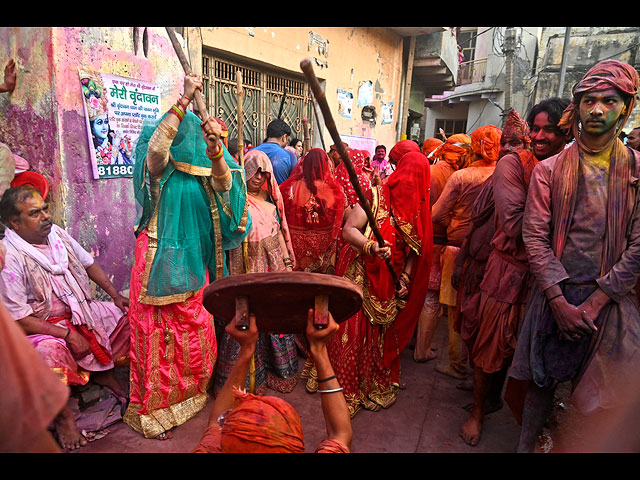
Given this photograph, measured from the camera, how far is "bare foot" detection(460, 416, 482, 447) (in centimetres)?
294

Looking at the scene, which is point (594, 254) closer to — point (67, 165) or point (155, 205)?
point (155, 205)

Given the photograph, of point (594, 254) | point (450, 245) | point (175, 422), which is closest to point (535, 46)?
point (450, 245)

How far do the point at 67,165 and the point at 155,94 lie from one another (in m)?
1.35

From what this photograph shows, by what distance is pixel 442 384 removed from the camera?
381cm

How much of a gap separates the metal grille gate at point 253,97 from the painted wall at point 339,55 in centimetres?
23

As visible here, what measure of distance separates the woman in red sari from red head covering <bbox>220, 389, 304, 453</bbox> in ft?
5.41

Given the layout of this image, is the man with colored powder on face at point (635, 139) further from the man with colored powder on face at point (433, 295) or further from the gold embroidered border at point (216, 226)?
the gold embroidered border at point (216, 226)

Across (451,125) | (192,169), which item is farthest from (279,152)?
(451,125)

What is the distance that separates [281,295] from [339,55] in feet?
26.2

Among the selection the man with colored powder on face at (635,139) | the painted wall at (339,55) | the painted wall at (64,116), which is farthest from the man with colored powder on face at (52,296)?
the man with colored powder on face at (635,139)

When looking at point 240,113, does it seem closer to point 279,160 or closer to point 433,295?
point 279,160

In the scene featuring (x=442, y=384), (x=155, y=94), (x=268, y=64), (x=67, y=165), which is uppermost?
(x=268, y=64)

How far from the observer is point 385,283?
314cm

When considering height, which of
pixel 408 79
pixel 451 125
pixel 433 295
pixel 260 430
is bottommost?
pixel 433 295
